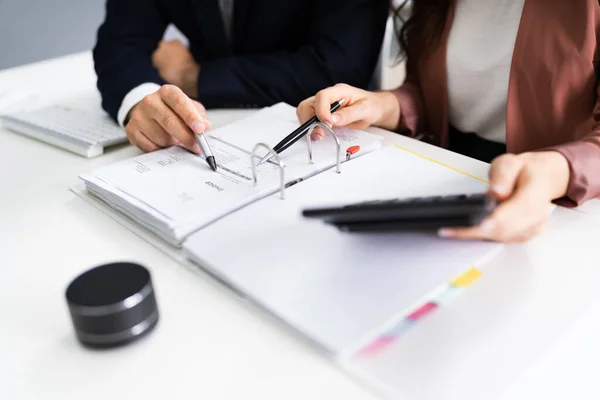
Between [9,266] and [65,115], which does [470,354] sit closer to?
[9,266]

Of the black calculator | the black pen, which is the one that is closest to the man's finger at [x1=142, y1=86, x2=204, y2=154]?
the black pen

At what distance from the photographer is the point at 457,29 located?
3.21 ft

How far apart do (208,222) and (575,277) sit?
1.28ft

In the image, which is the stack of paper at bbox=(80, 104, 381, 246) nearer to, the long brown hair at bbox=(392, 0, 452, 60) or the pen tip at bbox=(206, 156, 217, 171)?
the pen tip at bbox=(206, 156, 217, 171)

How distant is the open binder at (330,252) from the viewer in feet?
1.51

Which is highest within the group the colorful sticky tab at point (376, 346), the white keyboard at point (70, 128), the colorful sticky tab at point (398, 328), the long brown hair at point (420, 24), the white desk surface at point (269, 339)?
the long brown hair at point (420, 24)

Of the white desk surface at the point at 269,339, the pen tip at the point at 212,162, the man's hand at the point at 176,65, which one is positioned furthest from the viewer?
the man's hand at the point at 176,65

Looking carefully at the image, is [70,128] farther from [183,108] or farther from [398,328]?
[398,328]

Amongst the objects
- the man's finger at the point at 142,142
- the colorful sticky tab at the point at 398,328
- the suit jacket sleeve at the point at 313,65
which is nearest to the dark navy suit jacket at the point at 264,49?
the suit jacket sleeve at the point at 313,65

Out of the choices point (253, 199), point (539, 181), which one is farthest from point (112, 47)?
point (539, 181)

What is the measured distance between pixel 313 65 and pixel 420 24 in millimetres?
219

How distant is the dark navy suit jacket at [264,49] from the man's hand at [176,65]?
5 cm

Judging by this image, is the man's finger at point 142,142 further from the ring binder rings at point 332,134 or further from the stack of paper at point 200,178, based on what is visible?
the ring binder rings at point 332,134

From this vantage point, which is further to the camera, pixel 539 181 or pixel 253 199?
pixel 253 199
